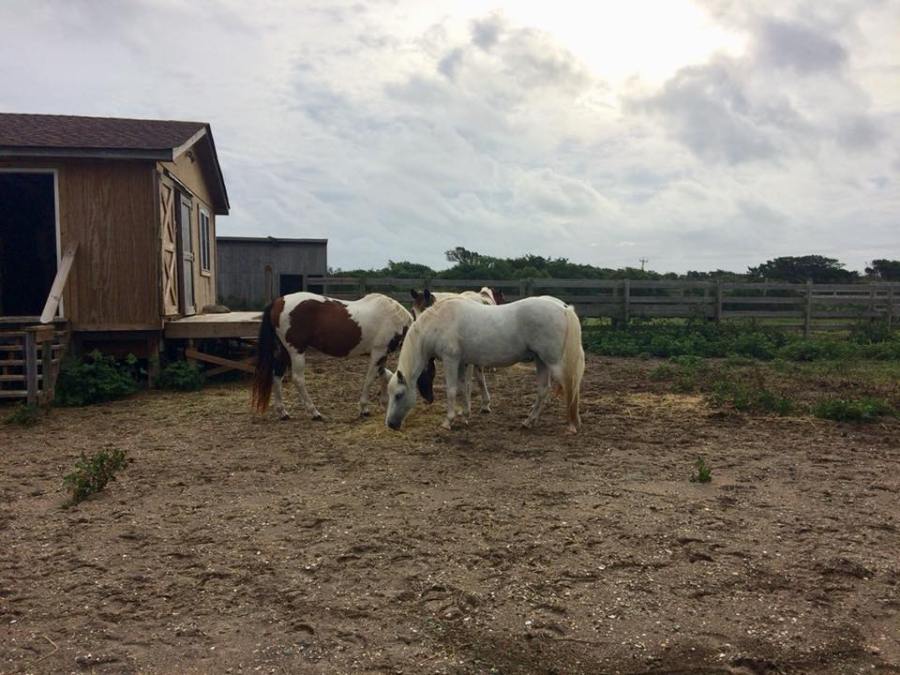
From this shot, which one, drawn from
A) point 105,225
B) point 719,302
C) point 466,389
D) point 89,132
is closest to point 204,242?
point 89,132

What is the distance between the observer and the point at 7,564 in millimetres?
3387

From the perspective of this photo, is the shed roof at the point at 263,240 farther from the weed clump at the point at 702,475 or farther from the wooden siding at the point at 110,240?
the weed clump at the point at 702,475

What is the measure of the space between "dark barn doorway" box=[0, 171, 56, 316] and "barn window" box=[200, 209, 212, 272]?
2.80 m

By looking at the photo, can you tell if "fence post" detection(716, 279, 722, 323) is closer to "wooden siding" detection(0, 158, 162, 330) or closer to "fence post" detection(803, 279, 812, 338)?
"fence post" detection(803, 279, 812, 338)

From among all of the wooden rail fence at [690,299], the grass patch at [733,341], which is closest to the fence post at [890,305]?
the wooden rail fence at [690,299]

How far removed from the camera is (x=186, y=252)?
1137 cm

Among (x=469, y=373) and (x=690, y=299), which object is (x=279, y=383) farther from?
(x=690, y=299)

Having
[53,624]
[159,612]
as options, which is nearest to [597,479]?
[159,612]

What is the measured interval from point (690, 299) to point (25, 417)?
1493cm

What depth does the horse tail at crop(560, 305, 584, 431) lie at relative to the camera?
6.60m

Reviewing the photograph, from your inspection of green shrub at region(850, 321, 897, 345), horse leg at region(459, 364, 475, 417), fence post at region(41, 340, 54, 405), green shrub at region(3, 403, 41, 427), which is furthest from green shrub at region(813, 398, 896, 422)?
fence post at region(41, 340, 54, 405)

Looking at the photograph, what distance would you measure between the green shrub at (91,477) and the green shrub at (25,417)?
291 centimetres

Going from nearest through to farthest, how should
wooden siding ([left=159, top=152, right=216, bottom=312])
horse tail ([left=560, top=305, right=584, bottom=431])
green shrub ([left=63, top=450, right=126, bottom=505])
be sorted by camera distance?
green shrub ([left=63, top=450, right=126, bottom=505])
horse tail ([left=560, top=305, right=584, bottom=431])
wooden siding ([left=159, top=152, right=216, bottom=312])

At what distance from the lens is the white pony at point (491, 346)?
666 centimetres
